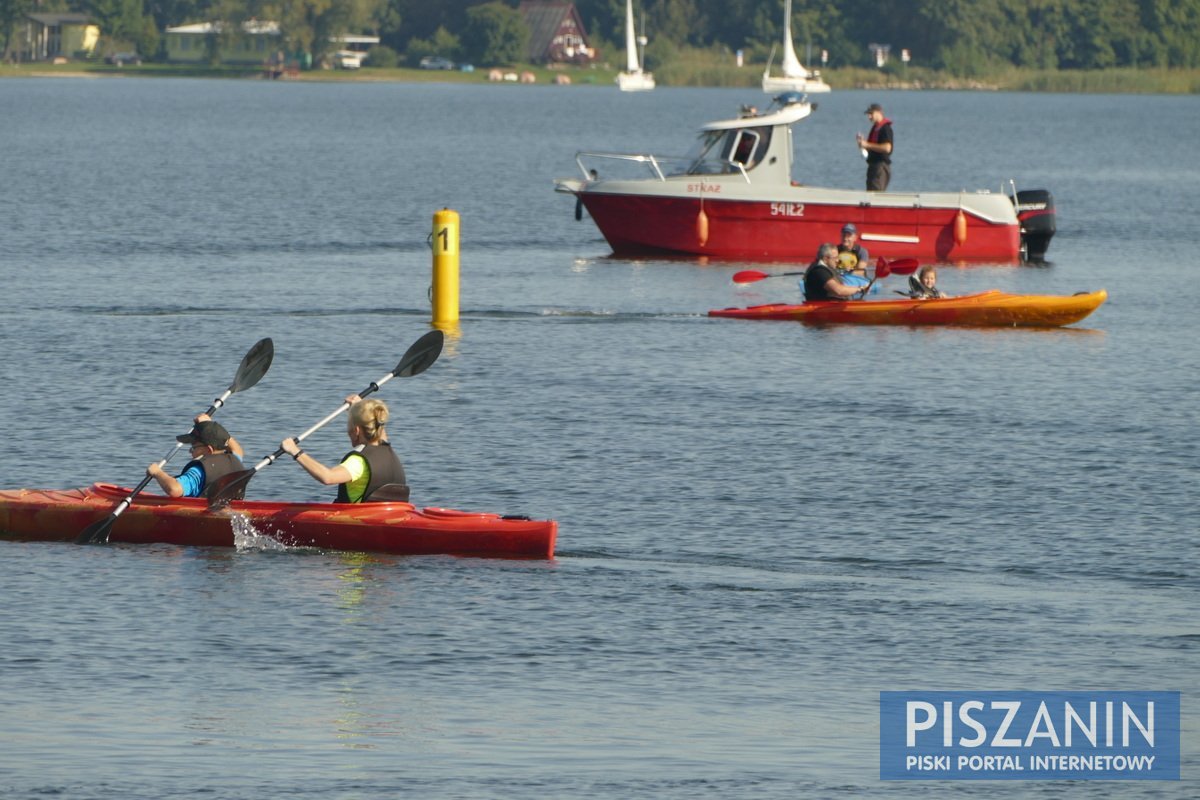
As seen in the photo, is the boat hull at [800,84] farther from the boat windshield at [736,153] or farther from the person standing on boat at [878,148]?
the person standing on boat at [878,148]

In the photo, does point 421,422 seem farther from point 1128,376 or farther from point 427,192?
point 427,192

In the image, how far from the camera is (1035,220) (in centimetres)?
3644

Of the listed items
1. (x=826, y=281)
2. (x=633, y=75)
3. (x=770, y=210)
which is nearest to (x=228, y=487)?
(x=826, y=281)

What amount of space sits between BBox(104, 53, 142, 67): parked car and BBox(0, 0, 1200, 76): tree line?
147 centimetres

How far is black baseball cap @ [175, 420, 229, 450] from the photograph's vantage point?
1509 cm

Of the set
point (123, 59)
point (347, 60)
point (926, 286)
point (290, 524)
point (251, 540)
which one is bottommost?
point (251, 540)

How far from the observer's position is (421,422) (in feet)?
69.3

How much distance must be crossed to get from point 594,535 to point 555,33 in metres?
174

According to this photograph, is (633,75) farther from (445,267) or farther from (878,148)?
(445,267)

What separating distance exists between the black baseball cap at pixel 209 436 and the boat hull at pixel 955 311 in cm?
1344

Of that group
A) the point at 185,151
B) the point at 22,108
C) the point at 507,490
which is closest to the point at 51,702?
the point at 507,490

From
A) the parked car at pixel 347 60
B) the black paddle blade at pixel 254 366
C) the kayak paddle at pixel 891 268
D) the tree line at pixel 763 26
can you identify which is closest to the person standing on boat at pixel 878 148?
the kayak paddle at pixel 891 268

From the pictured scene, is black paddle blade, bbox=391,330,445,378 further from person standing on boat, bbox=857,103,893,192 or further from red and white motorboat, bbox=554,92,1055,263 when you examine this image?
person standing on boat, bbox=857,103,893,192

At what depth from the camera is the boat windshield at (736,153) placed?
3475cm
